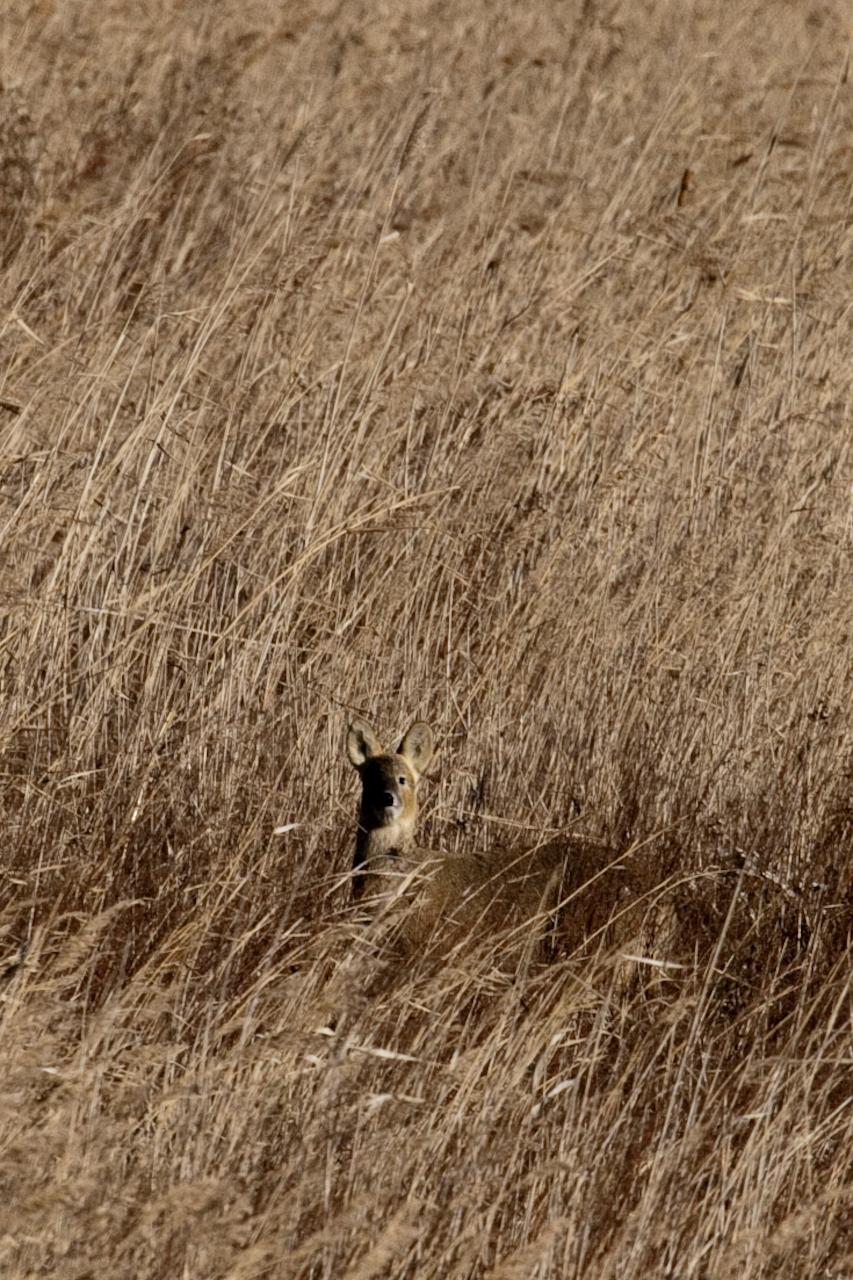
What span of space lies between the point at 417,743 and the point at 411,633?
697mm

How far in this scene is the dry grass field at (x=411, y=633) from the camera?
3070mm

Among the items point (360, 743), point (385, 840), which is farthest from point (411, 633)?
point (385, 840)

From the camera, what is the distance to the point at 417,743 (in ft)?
15.0

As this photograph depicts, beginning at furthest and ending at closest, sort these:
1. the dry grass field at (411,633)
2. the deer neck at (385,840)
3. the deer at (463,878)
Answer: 1. the deer neck at (385,840)
2. the deer at (463,878)
3. the dry grass field at (411,633)

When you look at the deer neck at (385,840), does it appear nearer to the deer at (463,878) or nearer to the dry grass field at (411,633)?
the deer at (463,878)

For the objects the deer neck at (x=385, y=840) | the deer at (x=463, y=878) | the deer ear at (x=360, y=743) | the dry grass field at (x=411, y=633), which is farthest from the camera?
the deer ear at (x=360, y=743)

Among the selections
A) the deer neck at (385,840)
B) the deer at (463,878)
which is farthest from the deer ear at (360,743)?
the deer neck at (385,840)

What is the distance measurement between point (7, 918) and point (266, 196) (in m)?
3.15

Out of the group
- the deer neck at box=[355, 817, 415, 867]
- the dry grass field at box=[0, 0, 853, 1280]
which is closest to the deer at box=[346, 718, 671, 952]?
the deer neck at box=[355, 817, 415, 867]

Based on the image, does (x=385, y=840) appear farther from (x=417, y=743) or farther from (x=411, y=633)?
(x=411, y=633)

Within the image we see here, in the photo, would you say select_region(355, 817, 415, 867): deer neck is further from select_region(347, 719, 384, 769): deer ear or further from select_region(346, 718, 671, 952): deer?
select_region(347, 719, 384, 769): deer ear

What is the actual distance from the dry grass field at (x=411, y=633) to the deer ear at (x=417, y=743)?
0.25 meters

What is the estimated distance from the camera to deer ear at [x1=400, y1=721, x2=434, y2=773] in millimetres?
4543

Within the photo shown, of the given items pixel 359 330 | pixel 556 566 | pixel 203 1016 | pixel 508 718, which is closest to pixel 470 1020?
pixel 203 1016
